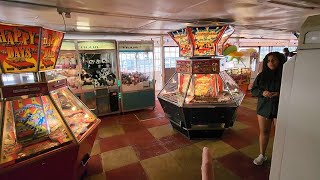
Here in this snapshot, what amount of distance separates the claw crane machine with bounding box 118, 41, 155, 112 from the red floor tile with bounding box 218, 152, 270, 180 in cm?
347

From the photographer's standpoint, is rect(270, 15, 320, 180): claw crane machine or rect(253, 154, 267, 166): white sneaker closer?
rect(270, 15, 320, 180): claw crane machine

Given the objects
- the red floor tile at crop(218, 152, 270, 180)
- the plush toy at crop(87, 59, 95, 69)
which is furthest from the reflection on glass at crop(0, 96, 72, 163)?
the plush toy at crop(87, 59, 95, 69)

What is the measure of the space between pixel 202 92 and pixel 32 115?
11.0 feet

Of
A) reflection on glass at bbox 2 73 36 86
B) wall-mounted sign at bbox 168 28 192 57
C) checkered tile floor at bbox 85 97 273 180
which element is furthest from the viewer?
wall-mounted sign at bbox 168 28 192 57

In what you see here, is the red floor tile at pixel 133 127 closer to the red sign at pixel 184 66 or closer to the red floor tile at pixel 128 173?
the red floor tile at pixel 128 173

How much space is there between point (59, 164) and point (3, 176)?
0.49 m

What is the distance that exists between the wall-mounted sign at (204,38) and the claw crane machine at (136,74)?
237cm

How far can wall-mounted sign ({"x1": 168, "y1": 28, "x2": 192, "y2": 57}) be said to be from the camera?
4137 millimetres

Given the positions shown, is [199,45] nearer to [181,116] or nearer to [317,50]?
[181,116]

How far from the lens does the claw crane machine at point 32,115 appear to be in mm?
1801

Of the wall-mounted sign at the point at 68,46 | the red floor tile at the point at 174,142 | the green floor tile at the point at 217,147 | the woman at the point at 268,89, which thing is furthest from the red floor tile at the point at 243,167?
the wall-mounted sign at the point at 68,46

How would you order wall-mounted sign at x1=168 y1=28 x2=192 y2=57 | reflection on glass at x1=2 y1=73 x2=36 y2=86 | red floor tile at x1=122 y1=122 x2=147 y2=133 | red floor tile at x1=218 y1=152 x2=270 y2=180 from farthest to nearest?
1. red floor tile at x1=122 y1=122 x2=147 y2=133
2. wall-mounted sign at x1=168 y1=28 x2=192 y2=57
3. red floor tile at x1=218 y1=152 x2=270 y2=180
4. reflection on glass at x1=2 y1=73 x2=36 y2=86

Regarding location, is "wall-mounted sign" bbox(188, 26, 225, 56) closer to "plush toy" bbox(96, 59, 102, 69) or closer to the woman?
the woman

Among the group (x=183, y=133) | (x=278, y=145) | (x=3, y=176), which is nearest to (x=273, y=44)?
(x=183, y=133)
